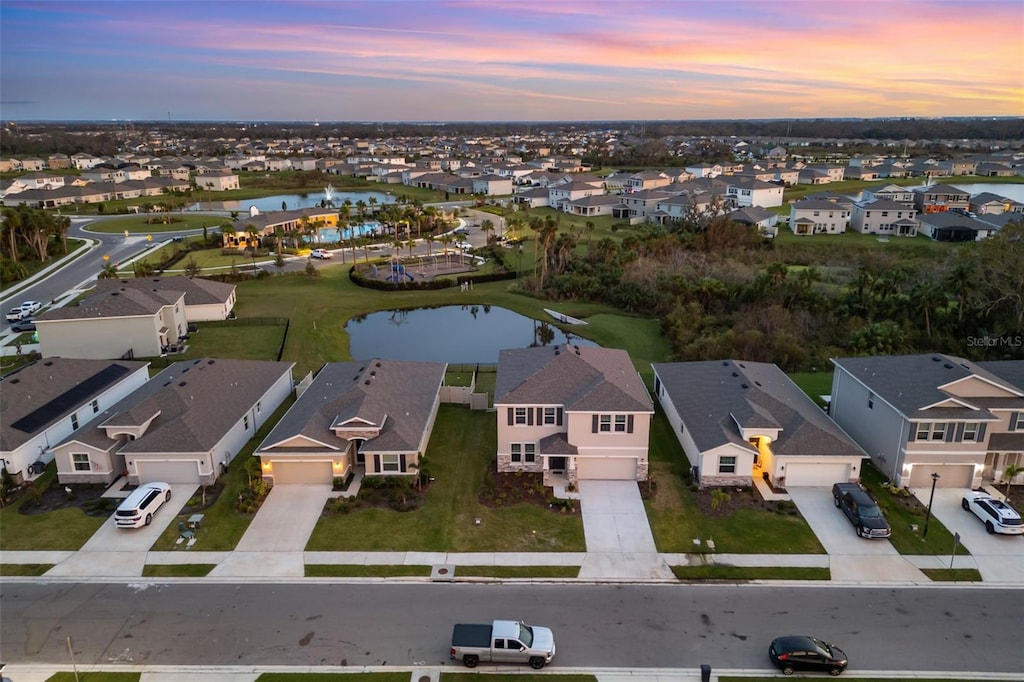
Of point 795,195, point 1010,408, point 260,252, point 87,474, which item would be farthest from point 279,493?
point 795,195

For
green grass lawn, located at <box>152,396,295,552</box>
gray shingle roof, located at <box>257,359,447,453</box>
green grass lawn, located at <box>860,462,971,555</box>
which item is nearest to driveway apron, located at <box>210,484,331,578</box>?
green grass lawn, located at <box>152,396,295,552</box>

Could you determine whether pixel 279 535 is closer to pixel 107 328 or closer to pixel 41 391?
pixel 41 391

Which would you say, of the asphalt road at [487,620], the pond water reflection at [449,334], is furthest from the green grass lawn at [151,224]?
the asphalt road at [487,620]

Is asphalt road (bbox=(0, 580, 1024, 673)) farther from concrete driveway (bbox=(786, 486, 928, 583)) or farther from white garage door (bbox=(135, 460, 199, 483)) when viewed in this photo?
white garage door (bbox=(135, 460, 199, 483))

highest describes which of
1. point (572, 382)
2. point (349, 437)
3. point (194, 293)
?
point (572, 382)

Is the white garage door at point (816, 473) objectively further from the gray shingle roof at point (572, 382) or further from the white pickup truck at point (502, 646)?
the white pickup truck at point (502, 646)

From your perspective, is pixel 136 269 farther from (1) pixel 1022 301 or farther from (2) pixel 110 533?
(1) pixel 1022 301

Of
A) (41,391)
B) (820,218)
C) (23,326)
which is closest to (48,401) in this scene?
(41,391)
